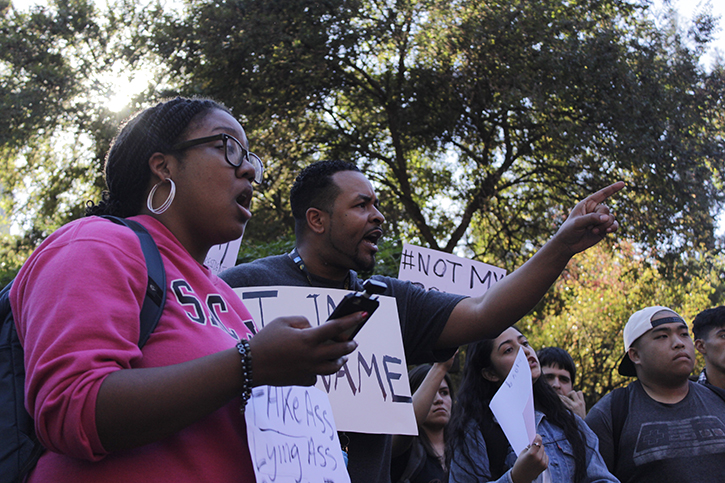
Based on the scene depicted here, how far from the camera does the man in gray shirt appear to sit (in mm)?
2139

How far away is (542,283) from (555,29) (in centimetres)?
918

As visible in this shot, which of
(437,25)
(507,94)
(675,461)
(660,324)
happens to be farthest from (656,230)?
(675,461)

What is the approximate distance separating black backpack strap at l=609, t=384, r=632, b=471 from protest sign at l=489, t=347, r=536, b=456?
1.23 m

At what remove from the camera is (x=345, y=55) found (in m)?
11.0

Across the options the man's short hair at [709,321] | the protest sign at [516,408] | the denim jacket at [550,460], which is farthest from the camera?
the man's short hair at [709,321]

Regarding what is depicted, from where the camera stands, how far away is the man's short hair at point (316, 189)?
3057 millimetres

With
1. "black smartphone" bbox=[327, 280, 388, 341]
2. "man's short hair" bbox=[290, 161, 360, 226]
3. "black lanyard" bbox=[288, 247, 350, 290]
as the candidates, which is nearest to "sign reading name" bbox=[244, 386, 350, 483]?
"black smartphone" bbox=[327, 280, 388, 341]

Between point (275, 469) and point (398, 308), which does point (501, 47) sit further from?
point (275, 469)

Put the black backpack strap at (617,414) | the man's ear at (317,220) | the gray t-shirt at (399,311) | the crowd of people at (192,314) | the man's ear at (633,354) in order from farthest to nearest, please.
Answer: the man's ear at (633,354)
the black backpack strap at (617,414)
the man's ear at (317,220)
the gray t-shirt at (399,311)
the crowd of people at (192,314)

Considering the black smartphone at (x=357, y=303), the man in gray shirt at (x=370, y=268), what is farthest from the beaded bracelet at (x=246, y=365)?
the man in gray shirt at (x=370, y=268)

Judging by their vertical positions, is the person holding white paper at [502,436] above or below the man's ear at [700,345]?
below

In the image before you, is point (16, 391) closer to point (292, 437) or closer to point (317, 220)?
point (292, 437)

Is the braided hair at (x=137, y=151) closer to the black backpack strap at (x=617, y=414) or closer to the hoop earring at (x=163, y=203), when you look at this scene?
the hoop earring at (x=163, y=203)

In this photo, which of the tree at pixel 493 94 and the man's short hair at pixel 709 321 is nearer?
the man's short hair at pixel 709 321
